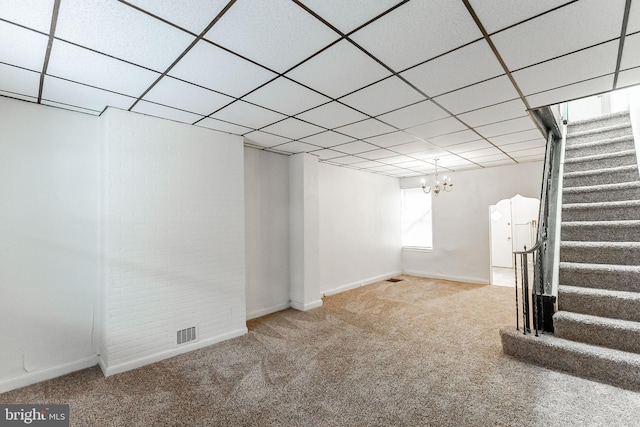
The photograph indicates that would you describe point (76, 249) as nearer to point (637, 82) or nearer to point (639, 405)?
point (639, 405)

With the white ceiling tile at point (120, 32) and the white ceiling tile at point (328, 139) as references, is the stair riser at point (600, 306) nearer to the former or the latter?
the white ceiling tile at point (328, 139)

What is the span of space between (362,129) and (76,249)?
3.50 metres

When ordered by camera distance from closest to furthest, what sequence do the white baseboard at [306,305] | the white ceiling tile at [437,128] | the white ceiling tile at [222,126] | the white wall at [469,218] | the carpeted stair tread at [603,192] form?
1. the white ceiling tile at [222,126]
2. the white ceiling tile at [437,128]
3. the carpeted stair tread at [603,192]
4. the white baseboard at [306,305]
5. the white wall at [469,218]

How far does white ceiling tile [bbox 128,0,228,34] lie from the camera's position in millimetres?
1567

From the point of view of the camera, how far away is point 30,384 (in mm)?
2775

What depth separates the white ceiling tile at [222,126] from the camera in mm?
3436

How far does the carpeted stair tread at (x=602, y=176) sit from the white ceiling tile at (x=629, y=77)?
1843mm

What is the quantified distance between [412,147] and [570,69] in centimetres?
242

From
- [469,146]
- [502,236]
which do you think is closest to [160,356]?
[469,146]

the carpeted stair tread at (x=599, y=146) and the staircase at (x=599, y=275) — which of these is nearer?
the staircase at (x=599, y=275)

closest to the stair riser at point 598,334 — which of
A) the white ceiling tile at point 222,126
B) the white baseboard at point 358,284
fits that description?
the white baseboard at point 358,284

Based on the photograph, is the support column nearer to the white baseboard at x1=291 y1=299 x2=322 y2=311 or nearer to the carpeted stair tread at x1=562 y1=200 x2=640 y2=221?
the white baseboard at x1=291 y1=299 x2=322 y2=311

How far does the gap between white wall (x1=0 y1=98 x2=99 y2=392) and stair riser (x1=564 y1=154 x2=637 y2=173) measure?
6396 millimetres

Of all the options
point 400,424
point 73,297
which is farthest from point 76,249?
point 400,424
